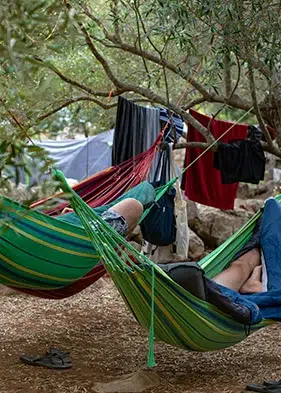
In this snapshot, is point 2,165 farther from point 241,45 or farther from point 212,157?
point 212,157

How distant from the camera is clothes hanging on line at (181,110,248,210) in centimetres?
443

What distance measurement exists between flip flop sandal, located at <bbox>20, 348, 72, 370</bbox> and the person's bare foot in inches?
33.4

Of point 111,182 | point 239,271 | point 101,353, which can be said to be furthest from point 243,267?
point 111,182

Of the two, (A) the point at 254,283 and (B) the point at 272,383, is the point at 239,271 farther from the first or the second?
(B) the point at 272,383

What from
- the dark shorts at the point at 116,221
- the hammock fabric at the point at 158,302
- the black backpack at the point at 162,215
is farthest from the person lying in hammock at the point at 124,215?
the black backpack at the point at 162,215

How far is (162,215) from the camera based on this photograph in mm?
4219

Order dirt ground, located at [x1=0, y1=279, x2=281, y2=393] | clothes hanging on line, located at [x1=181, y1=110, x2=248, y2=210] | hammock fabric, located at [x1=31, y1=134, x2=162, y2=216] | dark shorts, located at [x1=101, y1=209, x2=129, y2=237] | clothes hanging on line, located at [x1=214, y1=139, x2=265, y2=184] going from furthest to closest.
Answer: clothes hanging on line, located at [x1=181, y1=110, x2=248, y2=210] < clothes hanging on line, located at [x1=214, y1=139, x2=265, y2=184] < hammock fabric, located at [x1=31, y1=134, x2=162, y2=216] < dark shorts, located at [x1=101, y1=209, x2=129, y2=237] < dirt ground, located at [x1=0, y1=279, x2=281, y2=393]

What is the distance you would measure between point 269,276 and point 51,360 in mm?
1037

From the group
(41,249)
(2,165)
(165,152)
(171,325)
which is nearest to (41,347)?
(41,249)

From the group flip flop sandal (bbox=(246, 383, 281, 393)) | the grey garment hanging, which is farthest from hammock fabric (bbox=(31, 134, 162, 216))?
flip flop sandal (bbox=(246, 383, 281, 393))

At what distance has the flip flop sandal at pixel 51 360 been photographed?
9.96ft

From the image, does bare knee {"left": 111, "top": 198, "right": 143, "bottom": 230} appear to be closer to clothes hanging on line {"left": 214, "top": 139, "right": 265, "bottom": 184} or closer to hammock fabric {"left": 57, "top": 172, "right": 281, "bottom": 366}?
hammock fabric {"left": 57, "top": 172, "right": 281, "bottom": 366}

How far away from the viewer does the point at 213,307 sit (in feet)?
8.54

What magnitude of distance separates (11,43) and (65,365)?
7.34 ft
